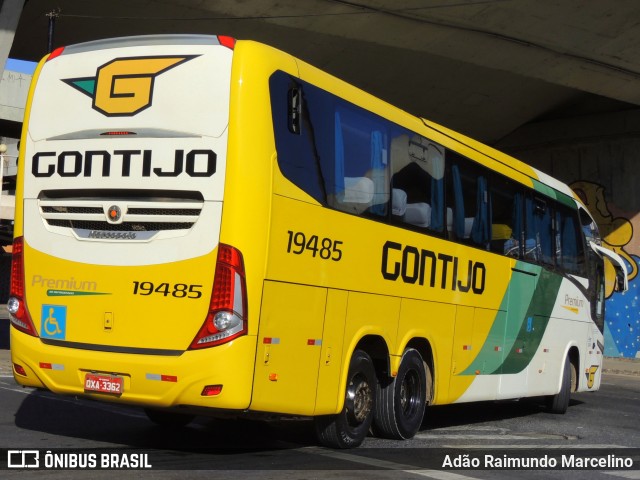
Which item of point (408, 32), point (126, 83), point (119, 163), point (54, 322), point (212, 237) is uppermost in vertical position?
point (408, 32)

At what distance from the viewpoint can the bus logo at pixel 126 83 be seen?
8484mm

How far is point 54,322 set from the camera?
8555 millimetres

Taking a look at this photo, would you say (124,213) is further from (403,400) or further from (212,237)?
(403,400)

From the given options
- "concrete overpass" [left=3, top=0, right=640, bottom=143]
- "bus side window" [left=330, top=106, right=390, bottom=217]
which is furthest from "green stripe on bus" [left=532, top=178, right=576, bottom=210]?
"concrete overpass" [left=3, top=0, right=640, bottom=143]

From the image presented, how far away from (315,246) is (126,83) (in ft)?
7.13

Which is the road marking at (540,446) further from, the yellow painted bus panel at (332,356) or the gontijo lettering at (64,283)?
the gontijo lettering at (64,283)

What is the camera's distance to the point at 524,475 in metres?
8.73

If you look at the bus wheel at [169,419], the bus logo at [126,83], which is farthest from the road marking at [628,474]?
the bus logo at [126,83]

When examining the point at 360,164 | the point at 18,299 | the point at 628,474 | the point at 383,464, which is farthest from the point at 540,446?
the point at 18,299

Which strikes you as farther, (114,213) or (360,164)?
(360,164)

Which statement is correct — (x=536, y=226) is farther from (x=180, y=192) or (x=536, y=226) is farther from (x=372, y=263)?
(x=180, y=192)

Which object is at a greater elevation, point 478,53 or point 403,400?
point 478,53

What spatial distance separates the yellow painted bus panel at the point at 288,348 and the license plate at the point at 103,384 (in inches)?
44.2

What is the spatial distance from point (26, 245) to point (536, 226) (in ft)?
25.3
